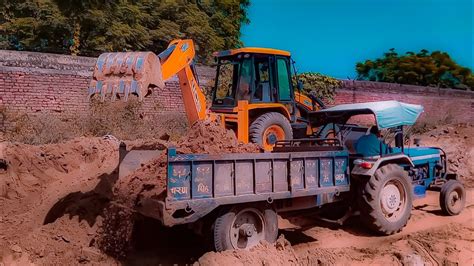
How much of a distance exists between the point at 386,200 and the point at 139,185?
163 inches

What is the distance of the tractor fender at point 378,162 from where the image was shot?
7.27m

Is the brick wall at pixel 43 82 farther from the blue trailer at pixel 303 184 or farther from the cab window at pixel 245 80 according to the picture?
the blue trailer at pixel 303 184

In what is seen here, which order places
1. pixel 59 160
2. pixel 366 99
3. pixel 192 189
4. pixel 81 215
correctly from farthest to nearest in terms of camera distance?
pixel 366 99, pixel 59 160, pixel 81 215, pixel 192 189

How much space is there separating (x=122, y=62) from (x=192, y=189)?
2213 mm

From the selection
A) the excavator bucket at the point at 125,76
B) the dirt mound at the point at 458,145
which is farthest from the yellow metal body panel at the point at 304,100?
the excavator bucket at the point at 125,76

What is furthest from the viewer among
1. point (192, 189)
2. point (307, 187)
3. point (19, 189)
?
point (19, 189)

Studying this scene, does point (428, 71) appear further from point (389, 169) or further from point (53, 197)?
point (53, 197)

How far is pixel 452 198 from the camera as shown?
29.5 feet

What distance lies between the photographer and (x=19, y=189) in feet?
27.9

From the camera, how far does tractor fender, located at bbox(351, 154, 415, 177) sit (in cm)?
727

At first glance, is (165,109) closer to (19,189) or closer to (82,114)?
(82,114)

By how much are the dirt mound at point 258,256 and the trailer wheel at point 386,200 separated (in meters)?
1.90

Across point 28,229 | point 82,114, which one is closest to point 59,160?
point 28,229

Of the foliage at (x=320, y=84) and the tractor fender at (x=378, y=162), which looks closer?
the tractor fender at (x=378, y=162)
